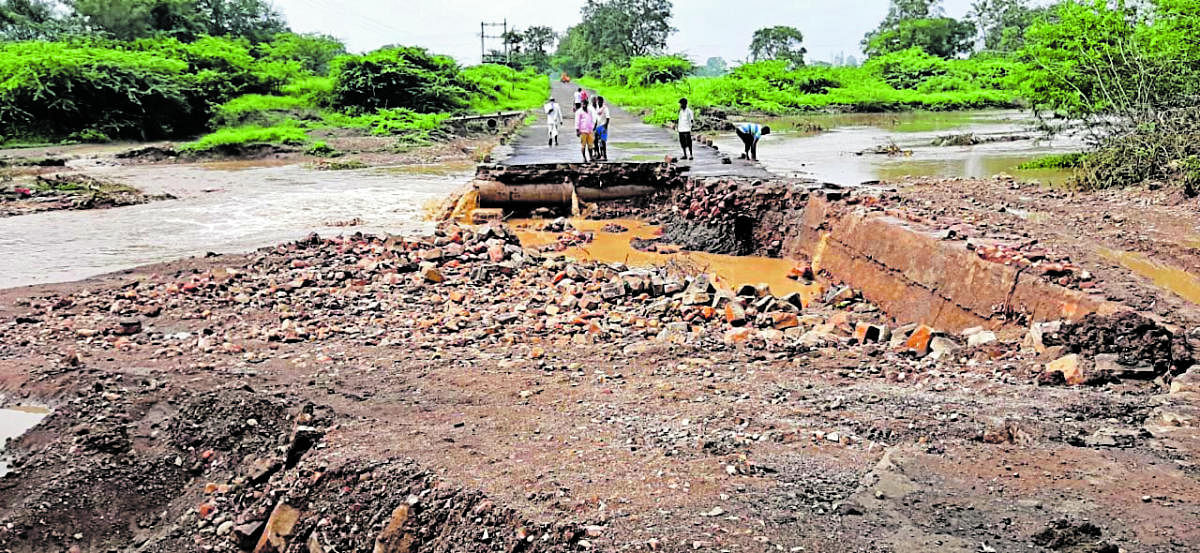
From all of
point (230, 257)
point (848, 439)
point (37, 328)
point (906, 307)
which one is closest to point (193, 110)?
point (230, 257)

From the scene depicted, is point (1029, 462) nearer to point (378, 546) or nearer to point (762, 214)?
point (378, 546)

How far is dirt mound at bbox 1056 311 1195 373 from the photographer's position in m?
5.05

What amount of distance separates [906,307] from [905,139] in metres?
19.6

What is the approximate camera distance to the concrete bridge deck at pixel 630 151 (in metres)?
14.6

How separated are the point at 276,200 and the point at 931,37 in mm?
56925

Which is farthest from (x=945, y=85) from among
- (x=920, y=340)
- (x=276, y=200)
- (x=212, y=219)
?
(x=920, y=340)

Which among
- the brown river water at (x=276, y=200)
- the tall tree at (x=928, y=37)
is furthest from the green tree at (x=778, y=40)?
the brown river water at (x=276, y=200)

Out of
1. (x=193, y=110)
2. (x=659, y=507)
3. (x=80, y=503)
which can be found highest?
(x=193, y=110)

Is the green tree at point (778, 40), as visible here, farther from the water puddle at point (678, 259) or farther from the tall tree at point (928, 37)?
the water puddle at point (678, 259)

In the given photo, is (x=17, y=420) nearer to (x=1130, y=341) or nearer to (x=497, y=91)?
(x=1130, y=341)

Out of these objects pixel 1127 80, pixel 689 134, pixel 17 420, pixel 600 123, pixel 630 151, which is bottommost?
pixel 17 420

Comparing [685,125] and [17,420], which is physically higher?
[685,125]

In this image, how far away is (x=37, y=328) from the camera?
7730 mm

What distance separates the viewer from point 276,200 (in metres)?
17.2
